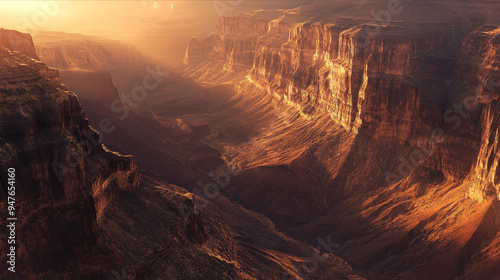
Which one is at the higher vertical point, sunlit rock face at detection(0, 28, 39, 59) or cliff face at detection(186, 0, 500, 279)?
sunlit rock face at detection(0, 28, 39, 59)

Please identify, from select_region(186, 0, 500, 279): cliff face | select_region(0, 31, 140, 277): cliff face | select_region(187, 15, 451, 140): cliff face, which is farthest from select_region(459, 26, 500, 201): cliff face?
select_region(0, 31, 140, 277): cliff face

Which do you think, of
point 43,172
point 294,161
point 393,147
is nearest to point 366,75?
point 393,147

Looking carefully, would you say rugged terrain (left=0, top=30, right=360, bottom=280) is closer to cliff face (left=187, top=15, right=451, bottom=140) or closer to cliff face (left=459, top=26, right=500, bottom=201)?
cliff face (left=459, top=26, right=500, bottom=201)

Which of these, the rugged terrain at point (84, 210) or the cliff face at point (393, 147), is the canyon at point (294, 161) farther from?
the cliff face at point (393, 147)

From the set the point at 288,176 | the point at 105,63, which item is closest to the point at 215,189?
the point at 288,176

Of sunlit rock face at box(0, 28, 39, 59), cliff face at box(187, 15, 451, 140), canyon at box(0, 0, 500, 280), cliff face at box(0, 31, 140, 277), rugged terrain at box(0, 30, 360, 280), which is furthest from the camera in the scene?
cliff face at box(187, 15, 451, 140)

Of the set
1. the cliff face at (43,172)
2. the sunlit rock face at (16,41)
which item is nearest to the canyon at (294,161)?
the cliff face at (43,172)

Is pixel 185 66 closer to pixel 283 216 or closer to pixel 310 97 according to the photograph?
pixel 310 97

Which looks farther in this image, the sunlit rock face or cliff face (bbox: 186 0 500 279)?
Answer: cliff face (bbox: 186 0 500 279)
